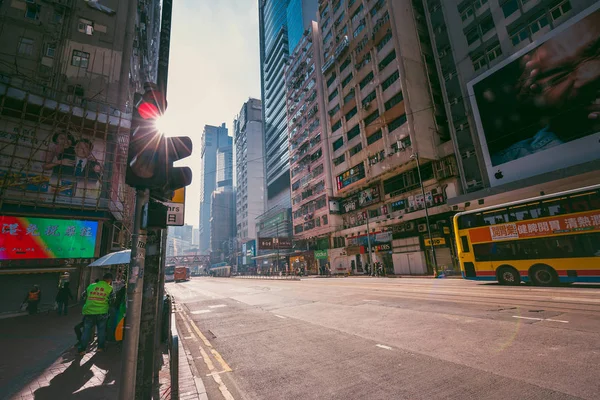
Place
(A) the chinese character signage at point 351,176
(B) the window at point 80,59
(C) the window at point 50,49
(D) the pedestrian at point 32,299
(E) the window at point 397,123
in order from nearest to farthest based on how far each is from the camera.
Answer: (D) the pedestrian at point 32,299, (C) the window at point 50,49, (B) the window at point 80,59, (E) the window at point 397,123, (A) the chinese character signage at point 351,176

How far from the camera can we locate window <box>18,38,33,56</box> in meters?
19.1

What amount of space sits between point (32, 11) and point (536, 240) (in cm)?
3528

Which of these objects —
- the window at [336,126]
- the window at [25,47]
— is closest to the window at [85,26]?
the window at [25,47]

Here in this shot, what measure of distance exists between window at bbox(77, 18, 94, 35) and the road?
81.0 ft

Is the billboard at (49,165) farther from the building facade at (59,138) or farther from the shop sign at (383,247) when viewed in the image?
the shop sign at (383,247)

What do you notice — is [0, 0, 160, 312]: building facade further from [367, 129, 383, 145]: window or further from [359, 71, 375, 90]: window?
[359, 71, 375, 90]: window

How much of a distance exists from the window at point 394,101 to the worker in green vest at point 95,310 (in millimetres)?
37890

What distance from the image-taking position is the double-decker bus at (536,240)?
39.2 feet

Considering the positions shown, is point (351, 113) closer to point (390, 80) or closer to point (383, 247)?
point (390, 80)

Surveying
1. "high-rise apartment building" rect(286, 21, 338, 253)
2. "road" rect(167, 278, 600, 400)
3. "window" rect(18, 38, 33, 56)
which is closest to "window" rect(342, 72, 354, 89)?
"high-rise apartment building" rect(286, 21, 338, 253)

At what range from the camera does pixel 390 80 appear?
127 ft

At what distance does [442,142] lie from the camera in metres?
35.6

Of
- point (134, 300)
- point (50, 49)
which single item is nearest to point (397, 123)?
point (50, 49)

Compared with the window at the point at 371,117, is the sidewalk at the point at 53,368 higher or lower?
lower
